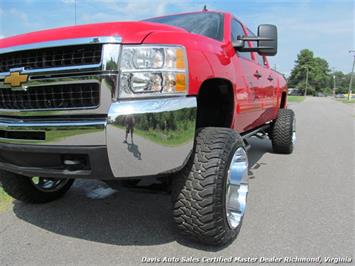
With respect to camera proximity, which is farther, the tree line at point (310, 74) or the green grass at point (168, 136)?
the tree line at point (310, 74)

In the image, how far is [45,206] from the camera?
362 centimetres

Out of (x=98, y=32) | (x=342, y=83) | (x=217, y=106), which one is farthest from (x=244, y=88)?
(x=342, y=83)

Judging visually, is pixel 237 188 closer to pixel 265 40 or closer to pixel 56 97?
pixel 265 40

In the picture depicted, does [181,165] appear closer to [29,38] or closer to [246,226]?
[246,226]

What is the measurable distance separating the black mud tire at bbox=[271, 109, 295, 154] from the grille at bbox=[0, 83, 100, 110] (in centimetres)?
447

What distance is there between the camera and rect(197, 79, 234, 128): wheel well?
3.12 meters

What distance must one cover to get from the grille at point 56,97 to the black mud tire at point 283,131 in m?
4.47

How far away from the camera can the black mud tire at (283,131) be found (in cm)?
607

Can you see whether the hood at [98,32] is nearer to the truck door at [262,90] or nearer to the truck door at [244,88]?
the truck door at [244,88]

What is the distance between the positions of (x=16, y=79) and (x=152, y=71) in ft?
3.14

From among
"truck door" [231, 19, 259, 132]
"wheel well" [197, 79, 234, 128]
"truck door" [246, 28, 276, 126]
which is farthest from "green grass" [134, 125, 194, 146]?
"truck door" [246, 28, 276, 126]

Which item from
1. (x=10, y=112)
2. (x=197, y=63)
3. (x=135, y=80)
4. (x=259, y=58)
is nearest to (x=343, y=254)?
(x=197, y=63)

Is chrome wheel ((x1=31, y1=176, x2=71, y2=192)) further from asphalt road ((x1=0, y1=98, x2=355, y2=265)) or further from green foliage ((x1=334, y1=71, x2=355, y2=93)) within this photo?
green foliage ((x1=334, y1=71, x2=355, y2=93))

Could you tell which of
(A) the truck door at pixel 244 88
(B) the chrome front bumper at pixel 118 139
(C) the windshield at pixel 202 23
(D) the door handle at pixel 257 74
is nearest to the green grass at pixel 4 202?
(B) the chrome front bumper at pixel 118 139
